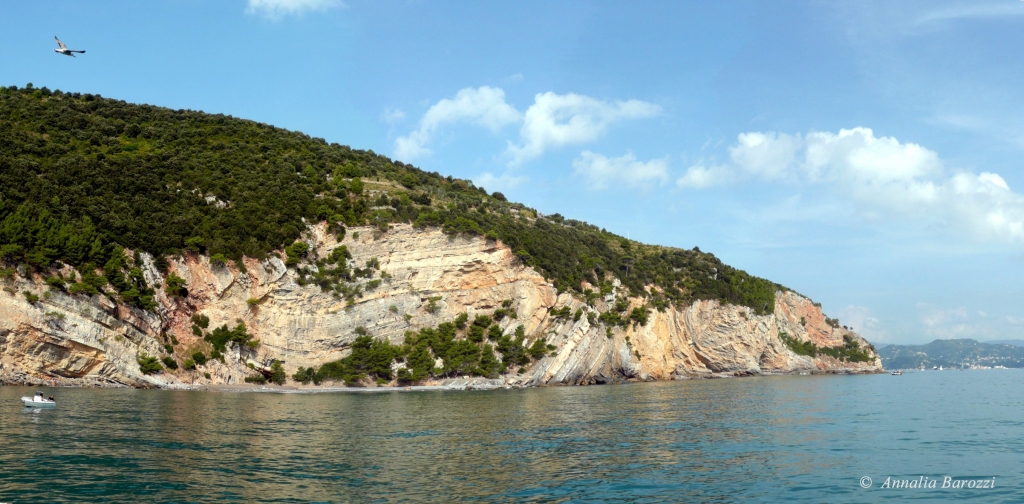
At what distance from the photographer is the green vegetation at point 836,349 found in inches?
4252

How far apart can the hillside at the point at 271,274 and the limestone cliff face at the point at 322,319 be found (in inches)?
5.5

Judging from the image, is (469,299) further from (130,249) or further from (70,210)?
(70,210)

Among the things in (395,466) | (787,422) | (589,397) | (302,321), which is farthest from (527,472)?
(302,321)

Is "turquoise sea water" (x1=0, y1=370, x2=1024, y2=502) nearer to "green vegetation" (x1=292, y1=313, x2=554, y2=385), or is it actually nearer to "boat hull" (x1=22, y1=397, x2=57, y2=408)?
"boat hull" (x1=22, y1=397, x2=57, y2=408)


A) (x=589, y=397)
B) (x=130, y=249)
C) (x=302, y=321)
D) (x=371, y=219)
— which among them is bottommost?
(x=589, y=397)

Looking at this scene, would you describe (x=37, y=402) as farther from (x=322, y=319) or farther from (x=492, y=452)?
(x=322, y=319)

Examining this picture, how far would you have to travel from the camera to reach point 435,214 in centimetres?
7156

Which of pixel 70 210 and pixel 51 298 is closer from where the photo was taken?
pixel 51 298

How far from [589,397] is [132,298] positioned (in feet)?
122

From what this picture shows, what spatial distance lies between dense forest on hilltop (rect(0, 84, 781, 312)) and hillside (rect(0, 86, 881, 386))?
22 cm

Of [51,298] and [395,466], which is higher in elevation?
[51,298]

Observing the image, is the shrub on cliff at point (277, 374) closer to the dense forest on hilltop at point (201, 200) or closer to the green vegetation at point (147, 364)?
the green vegetation at point (147, 364)

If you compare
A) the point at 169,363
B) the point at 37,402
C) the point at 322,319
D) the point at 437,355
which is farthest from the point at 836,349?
the point at 37,402

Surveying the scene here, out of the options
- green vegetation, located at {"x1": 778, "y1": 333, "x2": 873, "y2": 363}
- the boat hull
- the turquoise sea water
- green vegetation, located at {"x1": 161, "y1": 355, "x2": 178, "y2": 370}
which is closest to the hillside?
green vegetation, located at {"x1": 161, "y1": 355, "x2": 178, "y2": 370}
